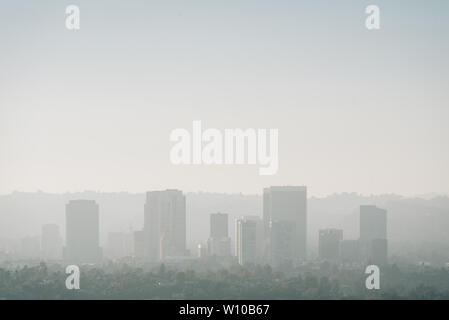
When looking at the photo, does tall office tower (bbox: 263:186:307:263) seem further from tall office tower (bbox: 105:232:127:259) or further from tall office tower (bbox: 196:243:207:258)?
tall office tower (bbox: 105:232:127:259)

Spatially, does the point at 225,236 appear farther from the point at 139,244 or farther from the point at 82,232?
the point at 82,232

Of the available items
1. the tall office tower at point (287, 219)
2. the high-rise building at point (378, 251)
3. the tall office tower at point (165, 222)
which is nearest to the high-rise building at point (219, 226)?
the tall office tower at point (165, 222)

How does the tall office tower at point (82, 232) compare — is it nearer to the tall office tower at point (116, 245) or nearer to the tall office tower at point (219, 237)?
the tall office tower at point (116, 245)

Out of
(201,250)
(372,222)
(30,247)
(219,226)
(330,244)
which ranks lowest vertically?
(30,247)

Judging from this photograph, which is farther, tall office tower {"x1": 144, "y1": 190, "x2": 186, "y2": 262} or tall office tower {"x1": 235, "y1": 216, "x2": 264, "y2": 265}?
tall office tower {"x1": 144, "y1": 190, "x2": 186, "y2": 262}

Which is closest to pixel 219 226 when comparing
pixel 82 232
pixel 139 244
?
pixel 139 244

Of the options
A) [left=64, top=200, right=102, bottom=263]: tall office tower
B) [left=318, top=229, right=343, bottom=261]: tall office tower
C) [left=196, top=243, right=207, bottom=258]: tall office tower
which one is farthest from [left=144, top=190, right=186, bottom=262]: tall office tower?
[left=318, top=229, right=343, bottom=261]: tall office tower
